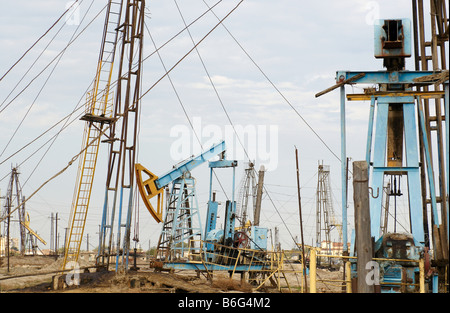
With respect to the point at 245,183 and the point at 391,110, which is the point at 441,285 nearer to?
the point at 391,110

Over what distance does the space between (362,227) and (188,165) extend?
14.3 m

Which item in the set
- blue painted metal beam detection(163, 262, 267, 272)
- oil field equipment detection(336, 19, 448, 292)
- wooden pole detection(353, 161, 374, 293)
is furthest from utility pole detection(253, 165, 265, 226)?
wooden pole detection(353, 161, 374, 293)

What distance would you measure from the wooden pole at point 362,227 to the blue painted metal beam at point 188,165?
44.8ft

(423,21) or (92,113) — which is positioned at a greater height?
(423,21)

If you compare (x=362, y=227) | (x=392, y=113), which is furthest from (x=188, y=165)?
(x=362, y=227)

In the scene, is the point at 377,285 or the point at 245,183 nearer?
the point at 377,285

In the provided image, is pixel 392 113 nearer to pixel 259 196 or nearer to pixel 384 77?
pixel 384 77

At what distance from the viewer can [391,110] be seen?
52.2ft

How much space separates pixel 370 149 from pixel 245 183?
42.5 metres

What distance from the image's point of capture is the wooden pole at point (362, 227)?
1094 cm

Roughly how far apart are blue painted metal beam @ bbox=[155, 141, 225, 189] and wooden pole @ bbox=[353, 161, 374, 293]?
13.7 metres

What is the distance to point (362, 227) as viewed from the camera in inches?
434
